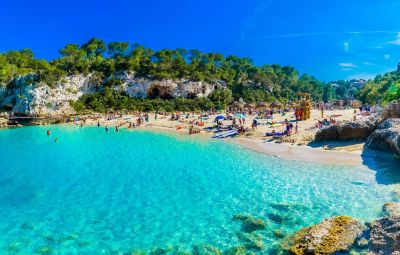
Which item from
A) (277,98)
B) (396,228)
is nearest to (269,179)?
(396,228)

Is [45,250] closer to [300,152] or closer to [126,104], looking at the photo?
[300,152]

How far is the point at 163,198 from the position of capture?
1908 cm

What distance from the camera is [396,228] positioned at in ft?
32.3

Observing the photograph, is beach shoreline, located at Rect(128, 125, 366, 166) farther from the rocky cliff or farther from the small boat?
the rocky cliff

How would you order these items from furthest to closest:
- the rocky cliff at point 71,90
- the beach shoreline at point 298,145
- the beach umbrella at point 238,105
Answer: the beach umbrella at point 238,105 → the rocky cliff at point 71,90 → the beach shoreline at point 298,145

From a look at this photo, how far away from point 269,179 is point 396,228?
12568 millimetres

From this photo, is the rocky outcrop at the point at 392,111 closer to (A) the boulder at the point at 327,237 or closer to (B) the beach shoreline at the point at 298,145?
(B) the beach shoreline at the point at 298,145

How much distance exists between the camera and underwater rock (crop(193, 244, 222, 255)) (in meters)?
12.5

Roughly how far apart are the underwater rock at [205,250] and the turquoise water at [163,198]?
0.33 m

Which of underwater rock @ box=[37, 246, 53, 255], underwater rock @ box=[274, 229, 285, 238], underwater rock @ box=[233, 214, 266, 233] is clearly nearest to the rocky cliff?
underwater rock @ box=[37, 246, 53, 255]

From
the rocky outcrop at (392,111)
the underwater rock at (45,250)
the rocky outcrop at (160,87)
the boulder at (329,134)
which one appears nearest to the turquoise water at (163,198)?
the underwater rock at (45,250)

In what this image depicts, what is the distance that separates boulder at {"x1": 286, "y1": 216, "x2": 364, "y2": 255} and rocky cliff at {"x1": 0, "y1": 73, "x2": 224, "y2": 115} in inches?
2618

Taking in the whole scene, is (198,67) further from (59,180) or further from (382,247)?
(382,247)

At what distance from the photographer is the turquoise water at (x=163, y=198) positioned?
14086mm
